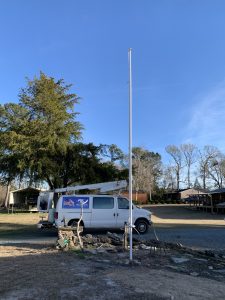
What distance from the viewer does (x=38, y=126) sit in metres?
46.5

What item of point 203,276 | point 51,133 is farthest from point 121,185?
point 51,133

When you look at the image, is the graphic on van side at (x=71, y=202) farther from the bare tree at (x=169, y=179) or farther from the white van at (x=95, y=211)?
the bare tree at (x=169, y=179)

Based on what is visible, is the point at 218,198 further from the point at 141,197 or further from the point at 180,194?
the point at 180,194

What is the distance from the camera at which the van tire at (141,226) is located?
2261 centimetres

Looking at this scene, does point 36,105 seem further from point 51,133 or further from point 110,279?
point 110,279

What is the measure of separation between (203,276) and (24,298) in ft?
15.9

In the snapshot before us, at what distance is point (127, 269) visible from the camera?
403 inches

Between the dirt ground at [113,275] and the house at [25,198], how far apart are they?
51.2 m

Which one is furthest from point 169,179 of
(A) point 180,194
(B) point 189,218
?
(B) point 189,218

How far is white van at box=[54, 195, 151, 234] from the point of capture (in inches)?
849

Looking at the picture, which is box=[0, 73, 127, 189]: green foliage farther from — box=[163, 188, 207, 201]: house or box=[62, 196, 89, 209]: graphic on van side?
box=[163, 188, 207, 201]: house

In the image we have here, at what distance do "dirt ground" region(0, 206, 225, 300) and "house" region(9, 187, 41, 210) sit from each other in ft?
168

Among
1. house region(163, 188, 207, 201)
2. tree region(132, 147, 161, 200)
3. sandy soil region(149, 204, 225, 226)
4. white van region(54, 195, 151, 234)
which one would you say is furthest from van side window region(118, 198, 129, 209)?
house region(163, 188, 207, 201)

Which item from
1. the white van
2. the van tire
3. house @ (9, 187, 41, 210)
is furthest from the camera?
house @ (9, 187, 41, 210)
